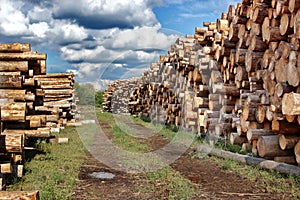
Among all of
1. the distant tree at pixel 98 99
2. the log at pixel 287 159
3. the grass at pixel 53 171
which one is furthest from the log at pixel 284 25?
the distant tree at pixel 98 99

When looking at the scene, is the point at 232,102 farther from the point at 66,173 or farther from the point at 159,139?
the point at 66,173

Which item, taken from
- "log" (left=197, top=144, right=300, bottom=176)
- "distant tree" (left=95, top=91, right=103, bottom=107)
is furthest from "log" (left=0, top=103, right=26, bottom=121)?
"distant tree" (left=95, top=91, right=103, bottom=107)

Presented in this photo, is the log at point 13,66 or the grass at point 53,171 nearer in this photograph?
the grass at point 53,171

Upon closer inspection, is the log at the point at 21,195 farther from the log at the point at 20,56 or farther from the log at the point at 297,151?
the log at the point at 20,56

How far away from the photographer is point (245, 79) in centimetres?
869

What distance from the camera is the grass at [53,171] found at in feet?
17.0

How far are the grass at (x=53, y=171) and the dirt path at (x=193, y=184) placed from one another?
0.18 metres

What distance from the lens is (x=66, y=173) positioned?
20.6 feet

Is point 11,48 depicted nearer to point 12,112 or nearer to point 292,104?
point 12,112

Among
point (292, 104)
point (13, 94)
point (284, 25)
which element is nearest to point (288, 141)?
point (292, 104)

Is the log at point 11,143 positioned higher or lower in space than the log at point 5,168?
higher

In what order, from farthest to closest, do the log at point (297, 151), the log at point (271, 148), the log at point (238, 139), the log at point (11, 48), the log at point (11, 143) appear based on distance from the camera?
1. the log at point (238, 139)
2. the log at point (11, 48)
3. the log at point (271, 148)
4. the log at point (297, 151)
5. the log at point (11, 143)

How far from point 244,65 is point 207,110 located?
81.5 inches

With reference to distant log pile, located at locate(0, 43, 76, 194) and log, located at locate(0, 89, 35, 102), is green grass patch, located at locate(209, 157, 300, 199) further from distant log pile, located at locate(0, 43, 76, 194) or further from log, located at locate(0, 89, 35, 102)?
log, located at locate(0, 89, 35, 102)
